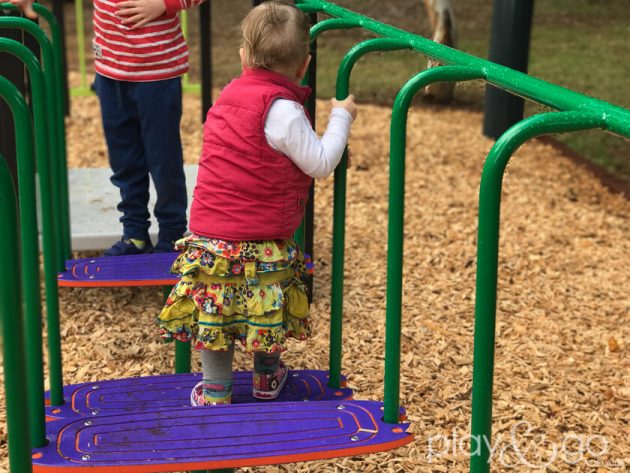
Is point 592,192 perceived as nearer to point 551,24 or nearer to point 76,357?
point 76,357

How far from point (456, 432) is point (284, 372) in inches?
34.8

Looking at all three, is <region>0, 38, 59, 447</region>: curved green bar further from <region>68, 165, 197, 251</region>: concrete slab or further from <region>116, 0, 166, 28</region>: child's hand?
<region>68, 165, 197, 251</region>: concrete slab

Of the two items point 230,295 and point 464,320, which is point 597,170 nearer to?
point 464,320

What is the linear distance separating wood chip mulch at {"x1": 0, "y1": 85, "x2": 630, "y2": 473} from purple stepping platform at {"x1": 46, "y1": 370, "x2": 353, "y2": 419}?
1.53ft

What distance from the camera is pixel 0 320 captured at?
1.48 metres

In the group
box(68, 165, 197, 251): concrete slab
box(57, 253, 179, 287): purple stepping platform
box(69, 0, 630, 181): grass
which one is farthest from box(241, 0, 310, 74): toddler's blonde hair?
box(69, 0, 630, 181): grass

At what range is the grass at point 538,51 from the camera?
863 cm

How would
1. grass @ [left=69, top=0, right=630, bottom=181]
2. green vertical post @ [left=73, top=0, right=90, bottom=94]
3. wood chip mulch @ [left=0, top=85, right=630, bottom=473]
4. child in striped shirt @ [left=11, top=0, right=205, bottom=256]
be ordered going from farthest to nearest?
grass @ [left=69, top=0, right=630, bottom=181] → green vertical post @ [left=73, top=0, right=90, bottom=94] → child in striped shirt @ [left=11, top=0, right=205, bottom=256] → wood chip mulch @ [left=0, top=85, right=630, bottom=473]

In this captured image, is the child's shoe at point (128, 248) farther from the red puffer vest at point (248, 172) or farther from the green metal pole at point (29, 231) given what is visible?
the green metal pole at point (29, 231)

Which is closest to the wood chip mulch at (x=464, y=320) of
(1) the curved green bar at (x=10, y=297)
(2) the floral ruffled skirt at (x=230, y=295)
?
(2) the floral ruffled skirt at (x=230, y=295)

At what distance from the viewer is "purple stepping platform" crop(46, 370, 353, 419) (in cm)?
238

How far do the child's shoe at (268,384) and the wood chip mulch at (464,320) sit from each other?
525 mm

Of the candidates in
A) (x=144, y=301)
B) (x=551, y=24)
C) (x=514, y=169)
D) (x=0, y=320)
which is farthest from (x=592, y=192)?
(x=551, y=24)

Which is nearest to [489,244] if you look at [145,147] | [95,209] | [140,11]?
[140,11]
